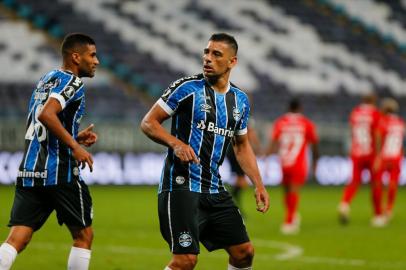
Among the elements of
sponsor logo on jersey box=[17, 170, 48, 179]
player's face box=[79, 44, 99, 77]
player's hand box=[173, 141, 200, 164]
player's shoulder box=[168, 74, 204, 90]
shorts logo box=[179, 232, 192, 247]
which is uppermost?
player's face box=[79, 44, 99, 77]

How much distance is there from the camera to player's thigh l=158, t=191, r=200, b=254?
6496mm

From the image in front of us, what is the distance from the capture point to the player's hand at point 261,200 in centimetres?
695

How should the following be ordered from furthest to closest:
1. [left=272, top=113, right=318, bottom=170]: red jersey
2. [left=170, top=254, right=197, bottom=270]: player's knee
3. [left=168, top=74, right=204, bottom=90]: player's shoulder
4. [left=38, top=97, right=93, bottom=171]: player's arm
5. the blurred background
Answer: the blurred background → [left=272, top=113, right=318, bottom=170]: red jersey → [left=168, top=74, right=204, bottom=90]: player's shoulder → [left=38, top=97, right=93, bottom=171]: player's arm → [left=170, top=254, right=197, bottom=270]: player's knee

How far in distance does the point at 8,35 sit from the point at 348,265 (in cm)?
1905

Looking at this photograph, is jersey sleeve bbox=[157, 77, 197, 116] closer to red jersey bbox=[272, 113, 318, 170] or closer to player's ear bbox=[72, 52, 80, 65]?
player's ear bbox=[72, 52, 80, 65]

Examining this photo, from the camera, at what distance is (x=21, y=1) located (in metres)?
28.2

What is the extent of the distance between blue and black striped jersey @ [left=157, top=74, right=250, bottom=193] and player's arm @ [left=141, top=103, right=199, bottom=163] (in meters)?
0.07

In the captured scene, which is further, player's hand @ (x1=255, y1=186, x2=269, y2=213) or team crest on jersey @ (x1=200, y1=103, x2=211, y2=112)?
player's hand @ (x1=255, y1=186, x2=269, y2=213)

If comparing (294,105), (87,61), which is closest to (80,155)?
(87,61)

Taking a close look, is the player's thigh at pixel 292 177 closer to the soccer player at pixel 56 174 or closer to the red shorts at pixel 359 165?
the red shorts at pixel 359 165

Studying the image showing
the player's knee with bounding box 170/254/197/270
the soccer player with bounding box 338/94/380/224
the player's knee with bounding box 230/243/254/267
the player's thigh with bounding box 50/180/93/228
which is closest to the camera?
the player's knee with bounding box 170/254/197/270

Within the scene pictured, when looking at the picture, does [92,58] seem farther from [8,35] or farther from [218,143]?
[8,35]

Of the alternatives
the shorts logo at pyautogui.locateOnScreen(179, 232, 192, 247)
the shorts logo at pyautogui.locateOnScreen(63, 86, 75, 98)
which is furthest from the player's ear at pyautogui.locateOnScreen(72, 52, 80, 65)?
the shorts logo at pyautogui.locateOnScreen(179, 232, 192, 247)

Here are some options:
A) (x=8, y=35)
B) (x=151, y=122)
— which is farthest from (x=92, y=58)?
(x=8, y=35)
